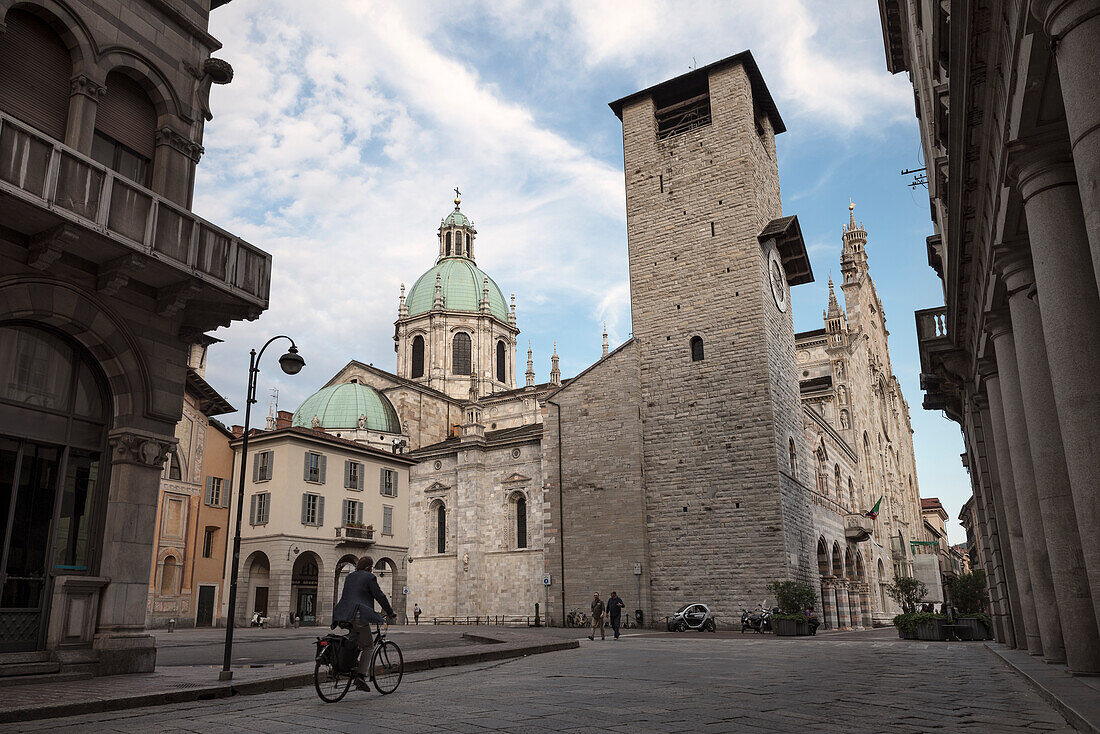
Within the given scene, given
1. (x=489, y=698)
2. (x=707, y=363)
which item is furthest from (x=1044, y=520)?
(x=707, y=363)

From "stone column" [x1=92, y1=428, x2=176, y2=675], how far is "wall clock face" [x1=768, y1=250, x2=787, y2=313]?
933 inches

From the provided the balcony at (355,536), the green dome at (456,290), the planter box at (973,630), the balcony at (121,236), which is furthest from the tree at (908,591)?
the green dome at (456,290)

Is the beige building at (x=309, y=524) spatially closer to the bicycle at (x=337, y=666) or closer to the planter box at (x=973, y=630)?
the planter box at (x=973, y=630)

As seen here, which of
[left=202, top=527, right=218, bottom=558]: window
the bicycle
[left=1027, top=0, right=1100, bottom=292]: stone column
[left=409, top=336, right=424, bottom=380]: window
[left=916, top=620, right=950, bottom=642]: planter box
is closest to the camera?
[left=1027, top=0, right=1100, bottom=292]: stone column

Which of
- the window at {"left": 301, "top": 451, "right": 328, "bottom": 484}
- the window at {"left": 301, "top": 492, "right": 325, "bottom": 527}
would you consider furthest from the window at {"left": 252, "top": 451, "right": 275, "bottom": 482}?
the window at {"left": 301, "top": 492, "right": 325, "bottom": 527}

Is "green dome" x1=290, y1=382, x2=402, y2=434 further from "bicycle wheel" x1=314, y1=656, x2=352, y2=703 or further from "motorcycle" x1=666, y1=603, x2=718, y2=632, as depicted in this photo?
"bicycle wheel" x1=314, y1=656, x2=352, y2=703

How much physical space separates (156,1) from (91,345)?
541 centimetres

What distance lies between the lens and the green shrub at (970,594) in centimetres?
2195

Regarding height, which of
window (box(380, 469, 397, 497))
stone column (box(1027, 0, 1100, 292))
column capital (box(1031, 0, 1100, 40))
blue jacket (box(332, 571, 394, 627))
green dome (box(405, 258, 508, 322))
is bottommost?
blue jacket (box(332, 571, 394, 627))

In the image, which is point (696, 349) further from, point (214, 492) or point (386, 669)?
point (214, 492)

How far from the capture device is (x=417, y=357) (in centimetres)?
5694

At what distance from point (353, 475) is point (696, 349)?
65.1 ft

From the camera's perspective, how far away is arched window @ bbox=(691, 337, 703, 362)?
28594 millimetres

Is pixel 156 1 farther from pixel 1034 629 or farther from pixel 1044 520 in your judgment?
pixel 1034 629
